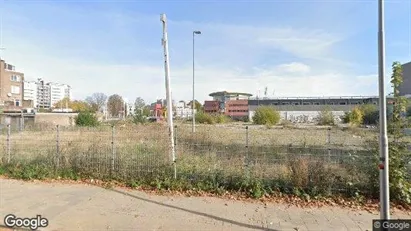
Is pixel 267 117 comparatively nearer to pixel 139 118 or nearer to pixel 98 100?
pixel 139 118

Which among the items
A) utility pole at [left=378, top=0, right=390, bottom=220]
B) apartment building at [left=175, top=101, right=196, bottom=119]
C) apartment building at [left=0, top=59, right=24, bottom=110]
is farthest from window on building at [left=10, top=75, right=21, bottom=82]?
utility pole at [left=378, top=0, right=390, bottom=220]

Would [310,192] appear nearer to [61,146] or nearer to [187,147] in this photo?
[187,147]

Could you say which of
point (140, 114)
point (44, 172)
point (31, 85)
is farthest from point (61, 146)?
point (31, 85)

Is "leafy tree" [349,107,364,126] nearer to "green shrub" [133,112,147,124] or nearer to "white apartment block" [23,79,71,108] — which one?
"green shrub" [133,112,147,124]

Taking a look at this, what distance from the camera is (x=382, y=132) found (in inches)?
170

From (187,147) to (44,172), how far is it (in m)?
4.49

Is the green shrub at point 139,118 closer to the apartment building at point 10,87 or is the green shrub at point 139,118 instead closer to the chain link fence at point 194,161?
the chain link fence at point 194,161

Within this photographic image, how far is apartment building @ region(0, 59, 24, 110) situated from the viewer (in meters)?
A: 72.2

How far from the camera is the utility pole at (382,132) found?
168 inches

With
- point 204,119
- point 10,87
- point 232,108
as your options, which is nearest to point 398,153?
point 204,119

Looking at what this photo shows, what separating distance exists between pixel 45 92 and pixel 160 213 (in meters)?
153

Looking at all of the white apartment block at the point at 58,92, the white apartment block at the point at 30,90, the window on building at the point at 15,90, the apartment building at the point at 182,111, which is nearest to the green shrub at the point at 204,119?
the apartment building at the point at 182,111

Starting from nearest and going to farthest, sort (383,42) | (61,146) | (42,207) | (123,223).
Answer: (383,42), (123,223), (42,207), (61,146)

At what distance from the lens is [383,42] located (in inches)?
172
